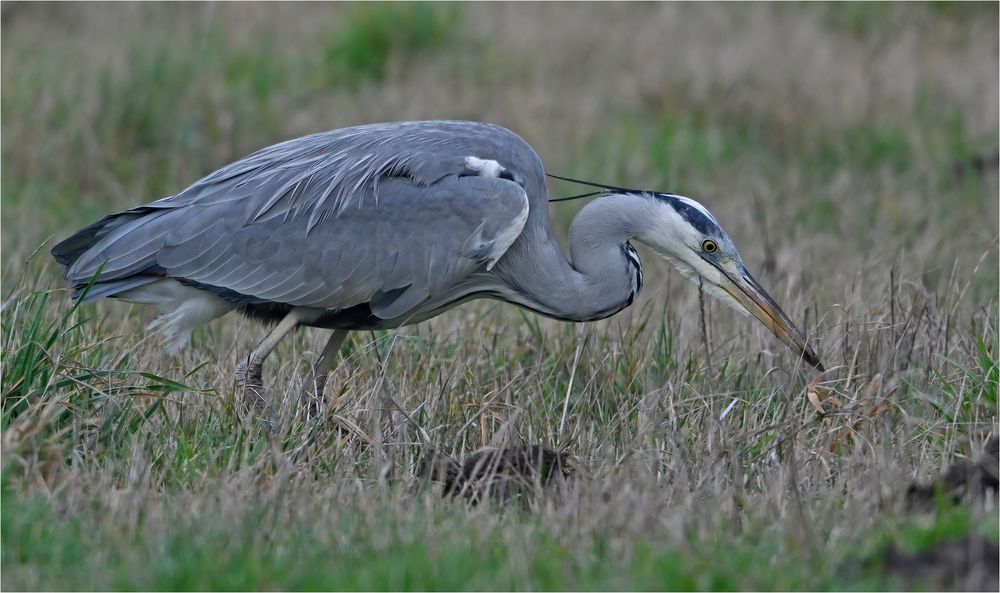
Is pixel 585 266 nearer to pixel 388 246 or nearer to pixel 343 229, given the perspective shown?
pixel 388 246

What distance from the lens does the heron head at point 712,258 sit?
5246 millimetres

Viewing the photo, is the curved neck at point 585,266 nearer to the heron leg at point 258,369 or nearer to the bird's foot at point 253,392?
the heron leg at point 258,369

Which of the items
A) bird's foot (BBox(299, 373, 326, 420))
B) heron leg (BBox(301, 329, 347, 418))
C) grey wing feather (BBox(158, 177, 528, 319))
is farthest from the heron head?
bird's foot (BBox(299, 373, 326, 420))

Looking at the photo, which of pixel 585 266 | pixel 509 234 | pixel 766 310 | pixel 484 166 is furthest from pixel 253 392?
pixel 766 310

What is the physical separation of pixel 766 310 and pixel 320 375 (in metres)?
1.80

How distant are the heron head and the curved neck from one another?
0.09 meters

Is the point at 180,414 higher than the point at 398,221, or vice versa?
the point at 398,221

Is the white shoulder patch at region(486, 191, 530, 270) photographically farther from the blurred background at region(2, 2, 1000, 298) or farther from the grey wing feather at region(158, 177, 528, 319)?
the blurred background at region(2, 2, 1000, 298)

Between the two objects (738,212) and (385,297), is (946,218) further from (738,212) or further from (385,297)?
(385,297)

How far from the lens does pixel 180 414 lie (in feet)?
15.0

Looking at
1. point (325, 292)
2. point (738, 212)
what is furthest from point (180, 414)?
point (738, 212)

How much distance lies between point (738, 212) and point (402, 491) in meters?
4.94

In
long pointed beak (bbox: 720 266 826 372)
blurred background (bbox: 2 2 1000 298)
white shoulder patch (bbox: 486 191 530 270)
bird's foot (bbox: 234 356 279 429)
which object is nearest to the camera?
bird's foot (bbox: 234 356 279 429)

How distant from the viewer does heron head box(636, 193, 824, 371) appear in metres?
5.25
